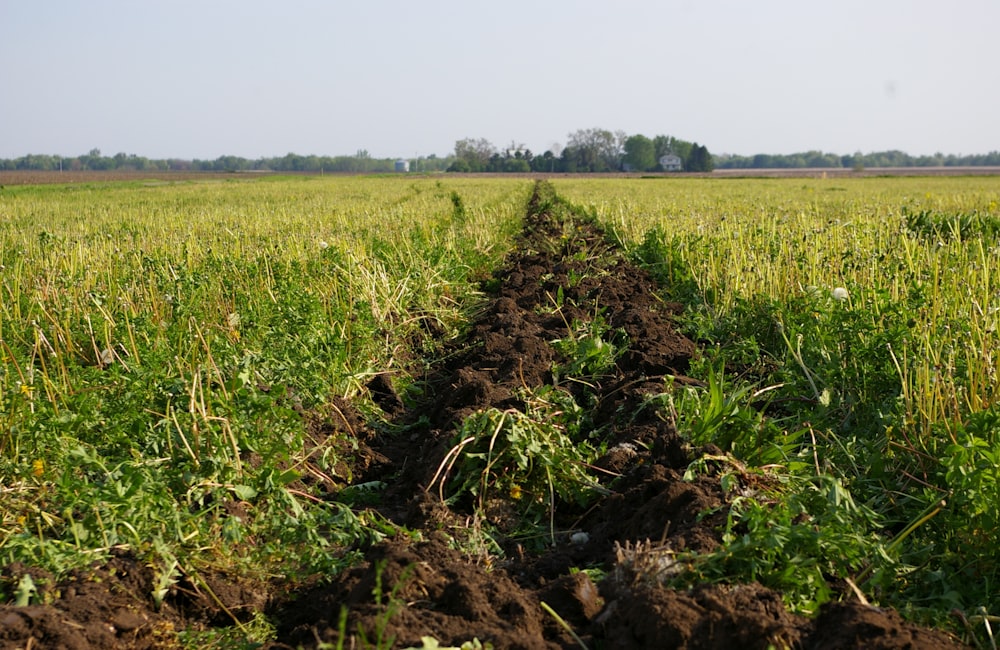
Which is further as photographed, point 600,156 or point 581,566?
point 600,156

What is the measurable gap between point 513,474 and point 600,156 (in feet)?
402

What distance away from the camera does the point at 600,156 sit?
122062 mm

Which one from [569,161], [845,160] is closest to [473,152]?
[569,161]

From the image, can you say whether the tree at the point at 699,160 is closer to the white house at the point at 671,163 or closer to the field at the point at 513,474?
the white house at the point at 671,163

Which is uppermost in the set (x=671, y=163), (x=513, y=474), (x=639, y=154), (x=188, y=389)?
(x=639, y=154)

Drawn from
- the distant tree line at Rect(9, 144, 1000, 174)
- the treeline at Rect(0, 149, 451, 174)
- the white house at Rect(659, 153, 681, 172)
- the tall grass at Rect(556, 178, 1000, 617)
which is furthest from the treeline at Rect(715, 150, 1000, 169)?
the tall grass at Rect(556, 178, 1000, 617)

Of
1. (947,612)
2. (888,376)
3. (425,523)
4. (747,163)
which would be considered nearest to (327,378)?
(425,523)

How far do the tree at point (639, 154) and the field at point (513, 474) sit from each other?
397 feet

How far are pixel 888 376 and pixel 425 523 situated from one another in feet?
8.00

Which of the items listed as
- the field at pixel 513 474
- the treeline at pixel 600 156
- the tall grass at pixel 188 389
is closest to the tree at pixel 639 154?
the treeline at pixel 600 156

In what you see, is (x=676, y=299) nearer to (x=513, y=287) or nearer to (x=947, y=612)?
(x=513, y=287)

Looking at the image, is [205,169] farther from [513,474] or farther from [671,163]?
[513,474]

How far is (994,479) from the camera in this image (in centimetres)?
269

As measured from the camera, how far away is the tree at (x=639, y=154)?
123438 millimetres
